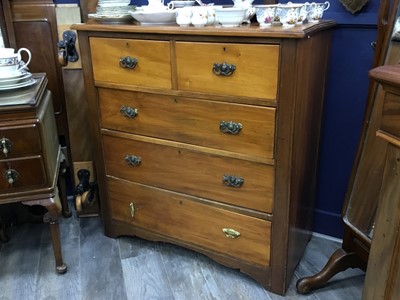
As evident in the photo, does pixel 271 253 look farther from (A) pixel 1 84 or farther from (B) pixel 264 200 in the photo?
(A) pixel 1 84

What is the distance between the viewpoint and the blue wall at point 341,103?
65.6 inches

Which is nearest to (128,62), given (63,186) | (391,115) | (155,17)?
(155,17)

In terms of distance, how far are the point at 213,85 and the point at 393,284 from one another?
840 mm

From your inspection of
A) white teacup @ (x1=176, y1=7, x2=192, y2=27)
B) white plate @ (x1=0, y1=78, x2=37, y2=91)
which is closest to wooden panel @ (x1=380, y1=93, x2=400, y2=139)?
white teacup @ (x1=176, y1=7, x2=192, y2=27)

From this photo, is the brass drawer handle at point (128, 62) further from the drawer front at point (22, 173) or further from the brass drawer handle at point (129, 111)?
the drawer front at point (22, 173)

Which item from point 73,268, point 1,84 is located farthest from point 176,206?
point 1,84

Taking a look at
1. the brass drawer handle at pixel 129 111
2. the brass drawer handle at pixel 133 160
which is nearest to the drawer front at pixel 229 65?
the brass drawer handle at pixel 129 111

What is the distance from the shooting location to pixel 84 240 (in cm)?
206

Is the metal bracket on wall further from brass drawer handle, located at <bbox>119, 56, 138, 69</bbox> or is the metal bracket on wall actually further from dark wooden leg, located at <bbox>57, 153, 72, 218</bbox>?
dark wooden leg, located at <bbox>57, 153, 72, 218</bbox>

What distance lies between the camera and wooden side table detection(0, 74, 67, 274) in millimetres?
1532

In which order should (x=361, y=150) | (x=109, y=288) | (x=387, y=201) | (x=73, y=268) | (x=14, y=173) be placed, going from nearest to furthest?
(x=387, y=201)
(x=361, y=150)
(x=14, y=173)
(x=109, y=288)
(x=73, y=268)

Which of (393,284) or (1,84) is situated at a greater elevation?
(1,84)

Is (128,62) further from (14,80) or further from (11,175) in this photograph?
(11,175)

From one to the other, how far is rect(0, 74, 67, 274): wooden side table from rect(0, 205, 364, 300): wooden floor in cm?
23
